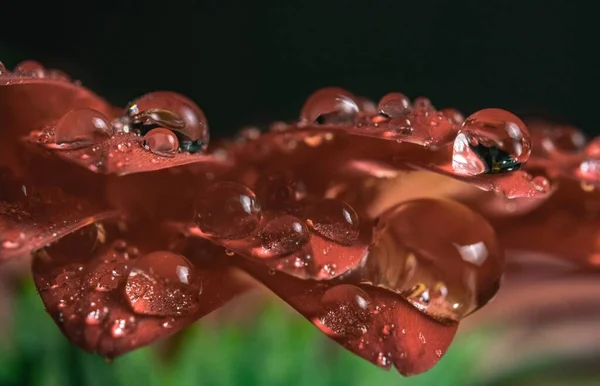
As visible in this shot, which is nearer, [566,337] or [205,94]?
[566,337]

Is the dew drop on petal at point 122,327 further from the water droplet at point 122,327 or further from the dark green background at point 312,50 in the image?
the dark green background at point 312,50

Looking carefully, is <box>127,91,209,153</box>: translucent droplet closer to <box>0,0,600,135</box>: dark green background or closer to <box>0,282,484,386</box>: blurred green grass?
<box>0,282,484,386</box>: blurred green grass

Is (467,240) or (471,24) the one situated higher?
(467,240)

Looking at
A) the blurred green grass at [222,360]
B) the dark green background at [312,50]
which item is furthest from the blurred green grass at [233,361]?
the dark green background at [312,50]

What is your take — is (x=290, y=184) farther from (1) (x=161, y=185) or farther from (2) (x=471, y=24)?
(2) (x=471, y=24)

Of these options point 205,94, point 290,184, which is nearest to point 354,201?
point 290,184

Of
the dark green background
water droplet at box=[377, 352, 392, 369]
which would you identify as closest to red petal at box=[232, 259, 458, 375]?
water droplet at box=[377, 352, 392, 369]
